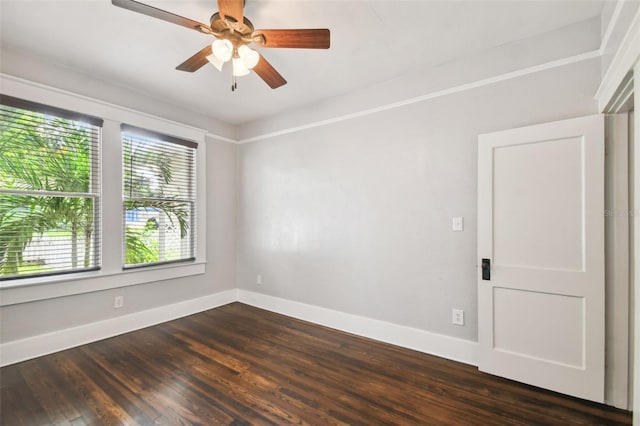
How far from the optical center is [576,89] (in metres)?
2.12

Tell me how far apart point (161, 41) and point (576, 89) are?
340 cm

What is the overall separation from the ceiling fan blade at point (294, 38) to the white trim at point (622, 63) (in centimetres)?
158

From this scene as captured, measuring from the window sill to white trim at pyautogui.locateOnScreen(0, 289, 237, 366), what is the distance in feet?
1.22

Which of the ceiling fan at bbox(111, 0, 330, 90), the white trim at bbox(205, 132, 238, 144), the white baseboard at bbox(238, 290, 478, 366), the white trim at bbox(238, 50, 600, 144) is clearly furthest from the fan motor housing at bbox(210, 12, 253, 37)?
the white baseboard at bbox(238, 290, 478, 366)

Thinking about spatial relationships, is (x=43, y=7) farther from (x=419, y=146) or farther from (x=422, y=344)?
(x=422, y=344)

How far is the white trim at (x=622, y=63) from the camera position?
1.37 metres

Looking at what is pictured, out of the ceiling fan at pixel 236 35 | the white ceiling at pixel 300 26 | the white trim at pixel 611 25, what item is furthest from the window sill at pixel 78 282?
the white trim at pixel 611 25

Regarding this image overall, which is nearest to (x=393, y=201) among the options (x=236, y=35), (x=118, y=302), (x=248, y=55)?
(x=248, y=55)

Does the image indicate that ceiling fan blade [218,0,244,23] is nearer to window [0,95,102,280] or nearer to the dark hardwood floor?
window [0,95,102,280]

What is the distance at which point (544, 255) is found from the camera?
2.14m

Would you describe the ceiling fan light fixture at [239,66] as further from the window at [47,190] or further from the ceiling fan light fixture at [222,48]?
the window at [47,190]

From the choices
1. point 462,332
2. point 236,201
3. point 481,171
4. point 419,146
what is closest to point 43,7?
point 236,201

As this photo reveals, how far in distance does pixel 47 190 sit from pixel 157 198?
3.33 ft

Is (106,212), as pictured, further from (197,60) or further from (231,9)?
(231,9)
